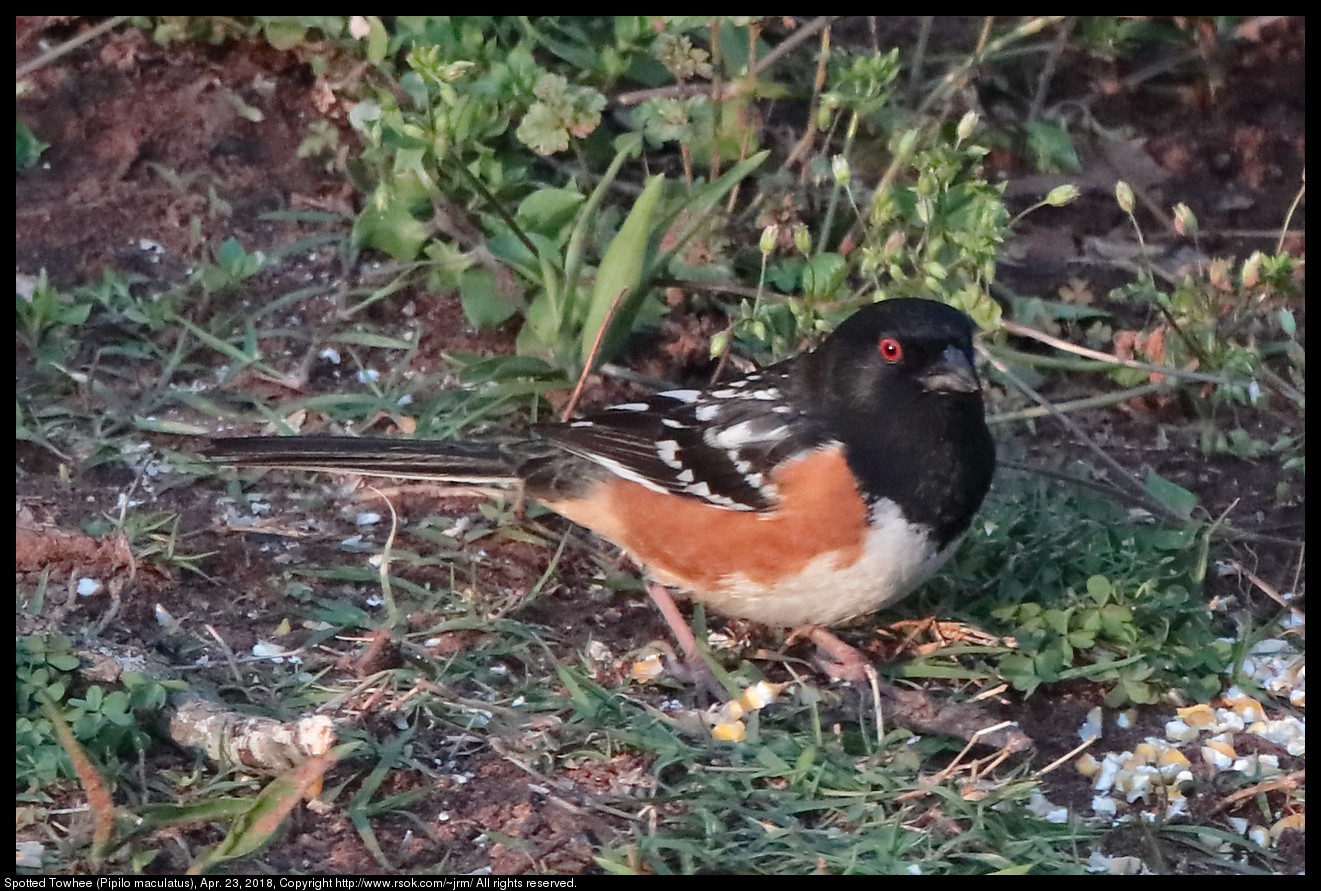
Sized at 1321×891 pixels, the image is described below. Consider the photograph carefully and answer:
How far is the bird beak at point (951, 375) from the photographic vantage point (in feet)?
10.1

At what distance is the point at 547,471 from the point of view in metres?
3.54

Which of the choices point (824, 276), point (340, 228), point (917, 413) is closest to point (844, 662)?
point (917, 413)

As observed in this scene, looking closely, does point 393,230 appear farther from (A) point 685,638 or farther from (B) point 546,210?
(A) point 685,638

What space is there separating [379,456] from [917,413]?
1.28m

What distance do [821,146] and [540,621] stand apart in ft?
7.30

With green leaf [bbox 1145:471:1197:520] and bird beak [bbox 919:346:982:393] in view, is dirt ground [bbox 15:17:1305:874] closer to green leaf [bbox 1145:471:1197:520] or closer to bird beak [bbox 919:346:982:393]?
green leaf [bbox 1145:471:1197:520]

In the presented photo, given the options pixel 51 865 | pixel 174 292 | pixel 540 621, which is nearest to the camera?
pixel 51 865

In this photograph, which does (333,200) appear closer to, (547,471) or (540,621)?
(547,471)

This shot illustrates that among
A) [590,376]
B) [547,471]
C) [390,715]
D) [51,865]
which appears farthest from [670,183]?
[51,865]

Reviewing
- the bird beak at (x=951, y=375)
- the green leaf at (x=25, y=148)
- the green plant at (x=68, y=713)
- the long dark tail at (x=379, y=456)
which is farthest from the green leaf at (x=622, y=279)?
the green leaf at (x=25, y=148)

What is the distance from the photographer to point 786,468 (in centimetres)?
317

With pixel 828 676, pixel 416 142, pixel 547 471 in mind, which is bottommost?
pixel 828 676

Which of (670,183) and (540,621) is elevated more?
(670,183)

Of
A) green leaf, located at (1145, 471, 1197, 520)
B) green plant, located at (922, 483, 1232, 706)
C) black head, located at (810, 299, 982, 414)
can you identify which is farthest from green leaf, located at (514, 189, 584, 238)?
green leaf, located at (1145, 471, 1197, 520)
